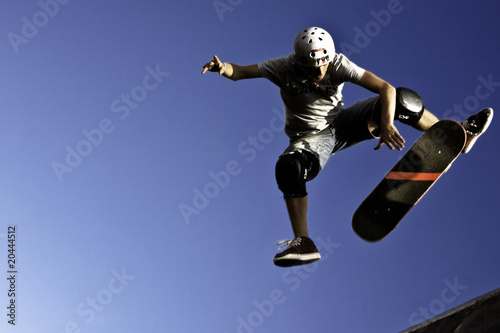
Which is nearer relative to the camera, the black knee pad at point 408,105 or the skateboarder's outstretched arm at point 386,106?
the skateboarder's outstretched arm at point 386,106

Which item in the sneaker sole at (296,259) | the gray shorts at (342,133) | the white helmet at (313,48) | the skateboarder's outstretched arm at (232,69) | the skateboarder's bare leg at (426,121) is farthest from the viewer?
the skateboarder's bare leg at (426,121)

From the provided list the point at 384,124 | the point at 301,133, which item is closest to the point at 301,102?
the point at 301,133

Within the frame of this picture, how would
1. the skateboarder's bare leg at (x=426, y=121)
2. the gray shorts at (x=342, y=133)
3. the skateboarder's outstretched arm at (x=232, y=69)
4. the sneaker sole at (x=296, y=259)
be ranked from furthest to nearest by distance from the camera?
the skateboarder's bare leg at (x=426, y=121) → the gray shorts at (x=342, y=133) → the skateboarder's outstretched arm at (x=232, y=69) → the sneaker sole at (x=296, y=259)

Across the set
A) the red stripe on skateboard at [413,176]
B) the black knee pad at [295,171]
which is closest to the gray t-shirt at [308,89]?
the black knee pad at [295,171]

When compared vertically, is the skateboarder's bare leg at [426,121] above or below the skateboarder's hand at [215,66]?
below

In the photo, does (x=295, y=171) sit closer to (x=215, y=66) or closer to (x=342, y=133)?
(x=342, y=133)

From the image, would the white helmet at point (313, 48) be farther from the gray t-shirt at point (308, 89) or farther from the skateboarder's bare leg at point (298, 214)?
the skateboarder's bare leg at point (298, 214)

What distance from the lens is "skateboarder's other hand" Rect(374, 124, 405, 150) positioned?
7.88 m

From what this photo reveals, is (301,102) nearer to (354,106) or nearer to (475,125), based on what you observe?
(354,106)

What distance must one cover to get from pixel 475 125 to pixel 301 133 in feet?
6.46

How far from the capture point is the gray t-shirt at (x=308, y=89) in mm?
8312

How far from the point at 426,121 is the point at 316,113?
124 cm

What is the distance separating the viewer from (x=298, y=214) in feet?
27.9

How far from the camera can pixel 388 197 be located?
339 inches
